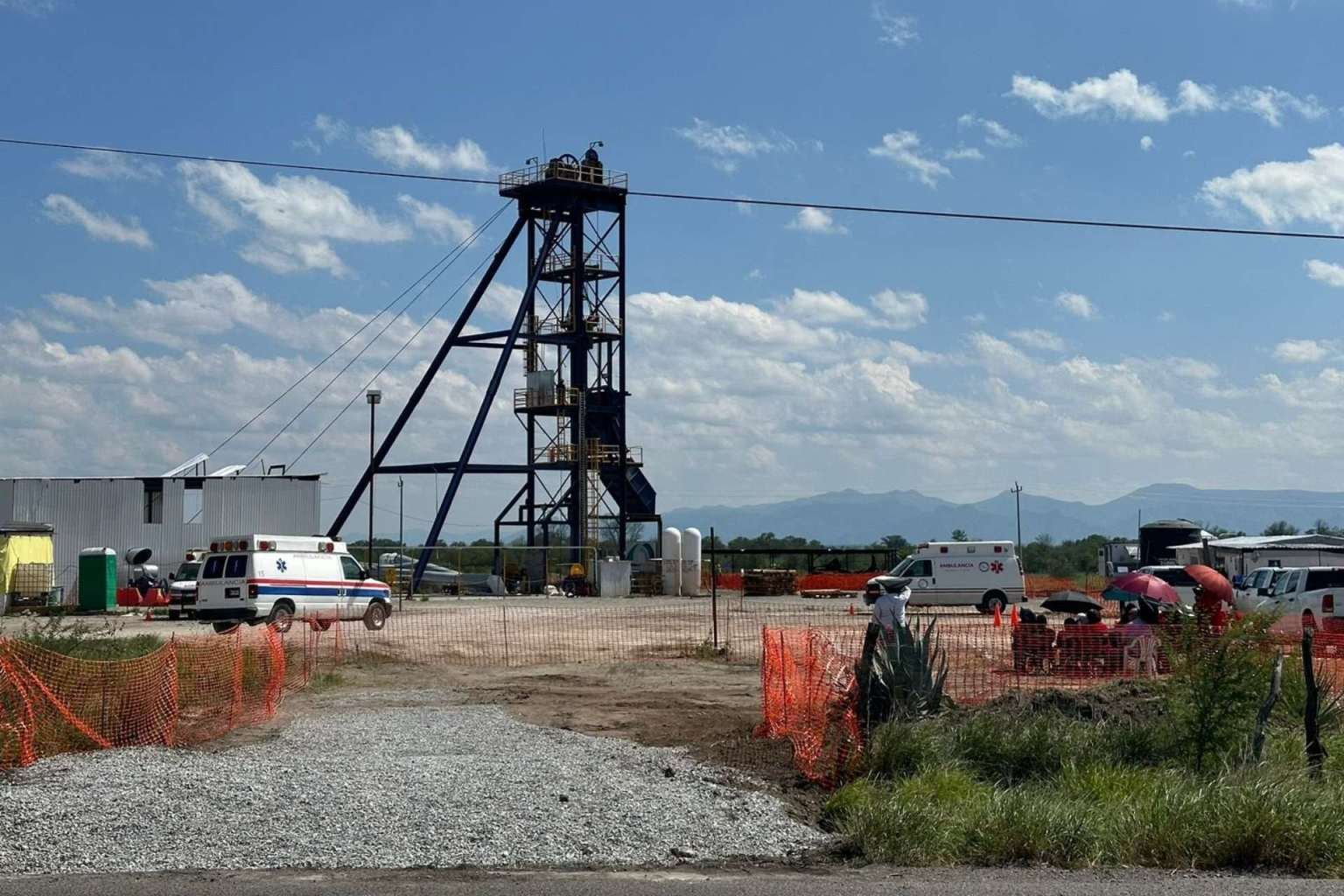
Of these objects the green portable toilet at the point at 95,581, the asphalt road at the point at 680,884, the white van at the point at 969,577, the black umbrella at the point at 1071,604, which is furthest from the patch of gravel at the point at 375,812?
the green portable toilet at the point at 95,581

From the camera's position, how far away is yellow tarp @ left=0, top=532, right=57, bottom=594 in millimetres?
44844

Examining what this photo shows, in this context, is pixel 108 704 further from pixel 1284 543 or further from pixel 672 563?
pixel 672 563

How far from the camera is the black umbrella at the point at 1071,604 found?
2331 cm

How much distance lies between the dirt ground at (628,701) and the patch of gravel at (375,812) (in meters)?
0.56

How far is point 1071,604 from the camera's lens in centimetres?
2373

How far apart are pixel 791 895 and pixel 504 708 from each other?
9139 millimetres

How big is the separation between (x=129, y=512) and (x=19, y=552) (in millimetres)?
7978

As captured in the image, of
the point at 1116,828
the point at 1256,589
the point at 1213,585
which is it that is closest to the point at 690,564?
the point at 1256,589

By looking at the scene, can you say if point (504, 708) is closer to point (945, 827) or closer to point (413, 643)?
point (945, 827)

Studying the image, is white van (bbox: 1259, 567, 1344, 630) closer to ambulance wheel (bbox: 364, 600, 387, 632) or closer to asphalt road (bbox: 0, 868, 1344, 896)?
ambulance wheel (bbox: 364, 600, 387, 632)

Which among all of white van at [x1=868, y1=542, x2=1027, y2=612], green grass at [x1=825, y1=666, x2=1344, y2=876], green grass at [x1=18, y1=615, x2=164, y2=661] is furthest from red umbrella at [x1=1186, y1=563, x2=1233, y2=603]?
white van at [x1=868, y1=542, x2=1027, y2=612]

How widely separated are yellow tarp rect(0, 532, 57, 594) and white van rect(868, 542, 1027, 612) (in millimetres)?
27239

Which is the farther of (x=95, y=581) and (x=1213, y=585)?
(x=95, y=581)

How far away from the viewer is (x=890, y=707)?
13.3 m
